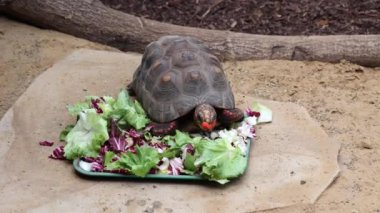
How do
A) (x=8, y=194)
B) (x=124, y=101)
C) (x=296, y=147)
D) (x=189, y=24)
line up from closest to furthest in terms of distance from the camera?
(x=8, y=194) < (x=296, y=147) < (x=124, y=101) < (x=189, y=24)

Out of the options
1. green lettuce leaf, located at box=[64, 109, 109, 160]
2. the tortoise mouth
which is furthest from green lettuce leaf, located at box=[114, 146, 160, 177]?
the tortoise mouth

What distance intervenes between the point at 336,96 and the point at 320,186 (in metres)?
1.19

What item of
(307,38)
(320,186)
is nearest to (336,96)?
(307,38)

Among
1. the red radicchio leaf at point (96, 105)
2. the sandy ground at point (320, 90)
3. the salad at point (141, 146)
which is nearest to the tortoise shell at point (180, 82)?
the salad at point (141, 146)

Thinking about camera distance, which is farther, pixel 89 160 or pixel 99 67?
pixel 99 67

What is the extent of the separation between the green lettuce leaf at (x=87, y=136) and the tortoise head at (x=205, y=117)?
0.51 metres

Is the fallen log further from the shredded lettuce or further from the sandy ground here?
the shredded lettuce

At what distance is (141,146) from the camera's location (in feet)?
12.5

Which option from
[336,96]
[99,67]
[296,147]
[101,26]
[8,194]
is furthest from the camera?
[101,26]

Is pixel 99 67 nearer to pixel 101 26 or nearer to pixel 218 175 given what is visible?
pixel 101 26

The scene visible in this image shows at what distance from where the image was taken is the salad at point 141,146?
3.61 metres

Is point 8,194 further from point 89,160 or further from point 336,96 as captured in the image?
point 336,96

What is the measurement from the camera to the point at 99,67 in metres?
5.03

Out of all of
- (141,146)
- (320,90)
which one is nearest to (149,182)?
(141,146)
